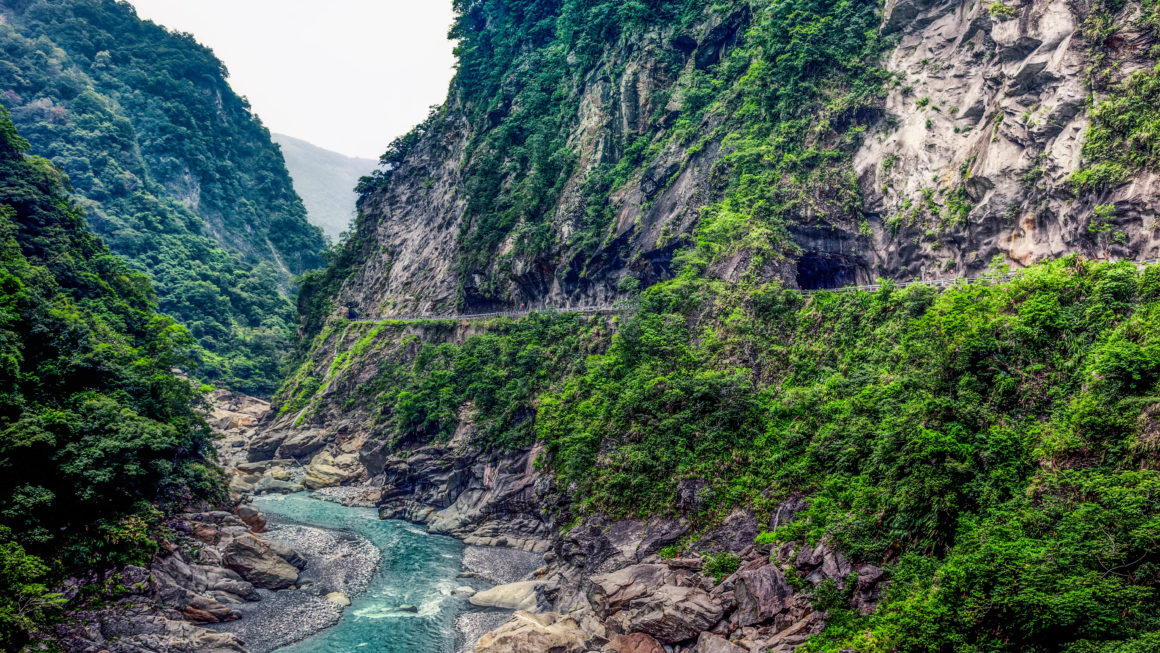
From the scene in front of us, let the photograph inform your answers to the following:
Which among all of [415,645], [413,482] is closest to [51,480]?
[415,645]

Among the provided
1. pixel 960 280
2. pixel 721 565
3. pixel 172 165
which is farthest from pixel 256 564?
pixel 172 165

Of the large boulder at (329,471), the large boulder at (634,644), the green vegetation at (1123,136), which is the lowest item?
the large boulder at (329,471)

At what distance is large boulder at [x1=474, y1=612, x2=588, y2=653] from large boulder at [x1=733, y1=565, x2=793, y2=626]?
21.4 ft

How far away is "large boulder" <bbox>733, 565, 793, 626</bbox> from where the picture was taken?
19141mm

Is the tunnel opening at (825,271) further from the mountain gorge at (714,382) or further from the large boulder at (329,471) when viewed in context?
the large boulder at (329,471)

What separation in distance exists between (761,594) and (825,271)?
22.0m

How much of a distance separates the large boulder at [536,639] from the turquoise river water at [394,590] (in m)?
3.33

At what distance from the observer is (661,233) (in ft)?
137

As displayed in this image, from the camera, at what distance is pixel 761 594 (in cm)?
1959

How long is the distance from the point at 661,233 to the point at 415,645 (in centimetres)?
2989

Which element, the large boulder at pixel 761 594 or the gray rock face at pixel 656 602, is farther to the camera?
the gray rock face at pixel 656 602

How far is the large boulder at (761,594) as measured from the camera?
62.8 feet

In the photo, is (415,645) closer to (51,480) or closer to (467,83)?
(51,480)

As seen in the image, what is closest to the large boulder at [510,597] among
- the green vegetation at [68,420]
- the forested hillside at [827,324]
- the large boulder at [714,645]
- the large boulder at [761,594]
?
the forested hillside at [827,324]
